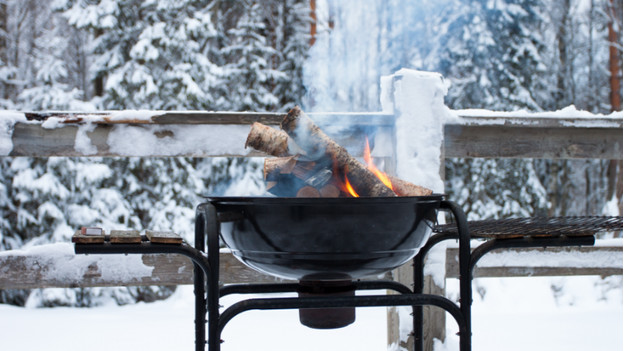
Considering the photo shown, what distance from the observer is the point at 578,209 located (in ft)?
27.5

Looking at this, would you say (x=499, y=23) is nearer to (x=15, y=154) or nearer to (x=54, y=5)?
(x=54, y=5)

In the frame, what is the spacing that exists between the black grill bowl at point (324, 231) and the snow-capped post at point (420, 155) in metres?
0.79

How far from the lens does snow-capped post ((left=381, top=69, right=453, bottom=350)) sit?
2.11 m

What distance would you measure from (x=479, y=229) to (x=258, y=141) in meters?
0.66

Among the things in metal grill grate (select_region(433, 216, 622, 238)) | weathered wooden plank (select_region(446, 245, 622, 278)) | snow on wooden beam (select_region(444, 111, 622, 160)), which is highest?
snow on wooden beam (select_region(444, 111, 622, 160))

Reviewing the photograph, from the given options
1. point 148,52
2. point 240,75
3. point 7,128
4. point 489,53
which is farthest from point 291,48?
point 7,128

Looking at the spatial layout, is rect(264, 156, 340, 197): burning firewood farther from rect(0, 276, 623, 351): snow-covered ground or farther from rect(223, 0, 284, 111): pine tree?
rect(223, 0, 284, 111): pine tree

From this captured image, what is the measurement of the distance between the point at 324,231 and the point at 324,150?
0.91 ft

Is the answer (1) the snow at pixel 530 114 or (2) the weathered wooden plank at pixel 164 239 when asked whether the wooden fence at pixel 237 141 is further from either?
(2) the weathered wooden plank at pixel 164 239

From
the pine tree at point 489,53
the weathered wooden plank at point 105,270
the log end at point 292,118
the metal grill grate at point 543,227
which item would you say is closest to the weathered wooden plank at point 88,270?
the weathered wooden plank at point 105,270

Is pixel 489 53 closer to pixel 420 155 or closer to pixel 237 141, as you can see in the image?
pixel 420 155

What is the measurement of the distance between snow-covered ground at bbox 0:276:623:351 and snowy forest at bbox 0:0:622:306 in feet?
4.26

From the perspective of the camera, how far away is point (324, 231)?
122 cm

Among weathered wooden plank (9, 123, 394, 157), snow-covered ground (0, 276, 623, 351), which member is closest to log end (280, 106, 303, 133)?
weathered wooden plank (9, 123, 394, 157)
